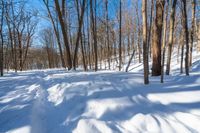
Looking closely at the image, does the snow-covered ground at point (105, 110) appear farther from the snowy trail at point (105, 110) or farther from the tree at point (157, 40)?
the tree at point (157, 40)

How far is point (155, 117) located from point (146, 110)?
1.37 feet

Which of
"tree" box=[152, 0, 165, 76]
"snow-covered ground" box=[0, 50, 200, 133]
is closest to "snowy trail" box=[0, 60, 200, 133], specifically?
"snow-covered ground" box=[0, 50, 200, 133]

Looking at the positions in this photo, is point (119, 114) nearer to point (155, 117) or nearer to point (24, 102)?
point (155, 117)

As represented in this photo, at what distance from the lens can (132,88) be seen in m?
6.55

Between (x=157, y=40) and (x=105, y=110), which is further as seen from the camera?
(x=157, y=40)

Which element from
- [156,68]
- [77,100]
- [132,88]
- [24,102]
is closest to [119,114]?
[77,100]

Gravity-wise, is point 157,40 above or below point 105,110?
above

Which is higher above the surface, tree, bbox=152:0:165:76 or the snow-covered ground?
tree, bbox=152:0:165:76

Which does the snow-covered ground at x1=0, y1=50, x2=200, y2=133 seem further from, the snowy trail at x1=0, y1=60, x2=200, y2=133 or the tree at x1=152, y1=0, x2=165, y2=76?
the tree at x1=152, y1=0, x2=165, y2=76

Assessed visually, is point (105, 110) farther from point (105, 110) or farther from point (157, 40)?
point (157, 40)

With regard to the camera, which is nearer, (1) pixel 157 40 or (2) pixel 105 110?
(2) pixel 105 110

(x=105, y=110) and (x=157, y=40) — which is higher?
(x=157, y=40)

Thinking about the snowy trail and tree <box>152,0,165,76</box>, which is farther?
tree <box>152,0,165,76</box>

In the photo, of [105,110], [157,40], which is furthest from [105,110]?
[157,40]
